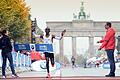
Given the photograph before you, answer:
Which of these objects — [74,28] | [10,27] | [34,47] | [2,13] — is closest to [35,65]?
[34,47]

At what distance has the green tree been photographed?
196 ft

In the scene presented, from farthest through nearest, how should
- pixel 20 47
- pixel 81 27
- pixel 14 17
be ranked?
pixel 81 27 → pixel 14 17 → pixel 20 47

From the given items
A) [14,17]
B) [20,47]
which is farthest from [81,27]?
[20,47]

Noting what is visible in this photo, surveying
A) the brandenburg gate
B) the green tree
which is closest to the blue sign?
the green tree

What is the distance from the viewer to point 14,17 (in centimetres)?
6575

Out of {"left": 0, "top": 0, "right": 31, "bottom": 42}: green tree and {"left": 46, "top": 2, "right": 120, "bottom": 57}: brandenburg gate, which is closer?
{"left": 0, "top": 0, "right": 31, "bottom": 42}: green tree

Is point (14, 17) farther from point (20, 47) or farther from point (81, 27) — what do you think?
point (81, 27)

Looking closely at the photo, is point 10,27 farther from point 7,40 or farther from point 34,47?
point 7,40

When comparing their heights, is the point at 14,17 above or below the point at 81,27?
above

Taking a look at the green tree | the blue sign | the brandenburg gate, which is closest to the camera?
the blue sign

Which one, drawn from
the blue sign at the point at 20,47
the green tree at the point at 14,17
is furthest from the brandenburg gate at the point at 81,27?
the blue sign at the point at 20,47

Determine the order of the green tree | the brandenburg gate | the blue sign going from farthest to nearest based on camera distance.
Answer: the brandenburg gate < the green tree < the blue sign

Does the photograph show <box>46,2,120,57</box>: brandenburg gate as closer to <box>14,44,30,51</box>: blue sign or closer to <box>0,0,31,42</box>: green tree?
<box>0,0,31,42</box>: green tree

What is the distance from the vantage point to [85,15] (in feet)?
444
